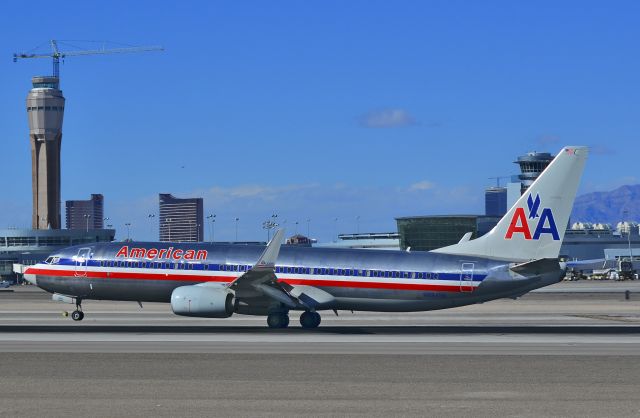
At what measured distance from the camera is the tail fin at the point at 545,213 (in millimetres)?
51875

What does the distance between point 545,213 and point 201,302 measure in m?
17.8

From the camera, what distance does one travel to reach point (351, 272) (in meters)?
53.6

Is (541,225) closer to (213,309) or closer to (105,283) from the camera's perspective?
(213,309)

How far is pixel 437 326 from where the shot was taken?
181 ft

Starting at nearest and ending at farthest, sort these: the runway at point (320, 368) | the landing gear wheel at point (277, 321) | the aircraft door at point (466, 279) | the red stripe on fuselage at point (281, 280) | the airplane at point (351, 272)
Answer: the runway at point (320, 368) → the airplane at point (351, 272) → the aircraft door at point (466, 279) → the red stripe on fuselage at point (281, 280) → the landing gear wheel at point (277, 321)

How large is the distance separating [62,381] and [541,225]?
28.8 meters

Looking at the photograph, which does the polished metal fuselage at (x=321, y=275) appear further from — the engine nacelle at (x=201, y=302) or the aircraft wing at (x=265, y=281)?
the engine nacelle at (x=201, y=302)

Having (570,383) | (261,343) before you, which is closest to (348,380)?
(570,383)

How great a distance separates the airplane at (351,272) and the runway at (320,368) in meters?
1.52

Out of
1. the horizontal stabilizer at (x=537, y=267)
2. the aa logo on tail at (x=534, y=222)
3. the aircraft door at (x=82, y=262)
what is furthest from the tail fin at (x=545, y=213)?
the aircraft door at (x=82, y=262)

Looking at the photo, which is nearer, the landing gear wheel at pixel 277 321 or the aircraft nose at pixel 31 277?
the landing gear wheel at pixel 277 321

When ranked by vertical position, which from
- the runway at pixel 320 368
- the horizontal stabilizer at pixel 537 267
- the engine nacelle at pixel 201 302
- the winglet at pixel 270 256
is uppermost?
the winglet at pixel 270 256

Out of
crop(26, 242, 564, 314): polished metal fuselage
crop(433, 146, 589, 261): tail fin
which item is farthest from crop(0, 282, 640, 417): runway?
crop(433, 146, 589, 261): tail fin

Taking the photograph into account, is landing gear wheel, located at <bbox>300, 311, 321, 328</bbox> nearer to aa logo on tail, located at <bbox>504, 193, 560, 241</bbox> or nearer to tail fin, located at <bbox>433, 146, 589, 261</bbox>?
tail fin, located at <bbox>433, 146, 589, 261</bbox>
